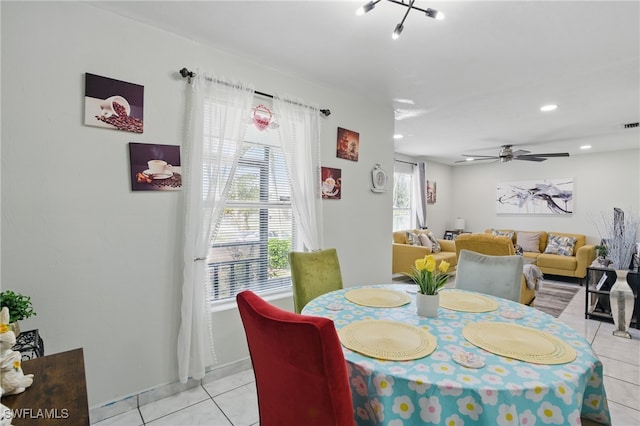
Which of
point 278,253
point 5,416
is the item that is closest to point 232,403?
point 278,253

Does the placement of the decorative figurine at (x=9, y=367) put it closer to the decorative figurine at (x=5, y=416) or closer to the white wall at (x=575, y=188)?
the decorative figurine at (x=5, y=416)

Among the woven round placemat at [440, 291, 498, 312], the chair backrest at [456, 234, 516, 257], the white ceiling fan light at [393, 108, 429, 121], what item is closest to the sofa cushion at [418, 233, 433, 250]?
the chair backrest at [456, 234, 516, 257]

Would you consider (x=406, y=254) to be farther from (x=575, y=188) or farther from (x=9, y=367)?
(x=9, y=367)

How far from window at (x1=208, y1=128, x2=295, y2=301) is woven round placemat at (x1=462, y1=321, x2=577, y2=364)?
1.66m

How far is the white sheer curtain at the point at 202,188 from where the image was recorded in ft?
6.53

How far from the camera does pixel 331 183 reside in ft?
9.43

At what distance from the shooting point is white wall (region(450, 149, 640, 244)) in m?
5.48

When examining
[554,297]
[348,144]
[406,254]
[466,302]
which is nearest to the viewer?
[466,302]

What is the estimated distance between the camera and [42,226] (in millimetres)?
1615

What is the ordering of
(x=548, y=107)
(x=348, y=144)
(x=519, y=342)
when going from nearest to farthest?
(x=519, y=342) → (x=348, y=144) → (x=548, y=107)

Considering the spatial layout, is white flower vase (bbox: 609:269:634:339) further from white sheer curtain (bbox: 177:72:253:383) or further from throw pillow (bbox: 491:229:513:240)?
white sheer curtain (bbox: 177:72:253:383)

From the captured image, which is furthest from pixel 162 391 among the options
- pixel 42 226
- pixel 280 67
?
pixel 280 67

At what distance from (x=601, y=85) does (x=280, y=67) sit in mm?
2849

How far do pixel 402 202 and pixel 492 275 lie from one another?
443 centimetres
